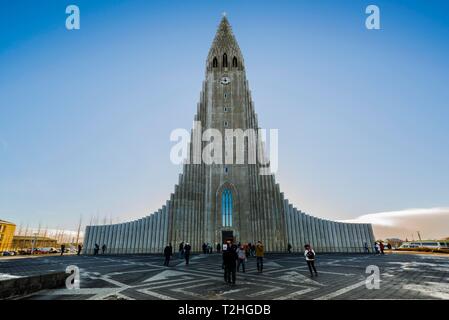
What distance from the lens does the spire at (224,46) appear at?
141 ft

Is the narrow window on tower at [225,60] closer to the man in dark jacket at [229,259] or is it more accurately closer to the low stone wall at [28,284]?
the man in dark jacket at [229,259]

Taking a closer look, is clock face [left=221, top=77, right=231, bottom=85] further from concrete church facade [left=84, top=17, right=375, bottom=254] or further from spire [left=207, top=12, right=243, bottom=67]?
concrete church facade [left=84, top=17, right=375, bottom=254]

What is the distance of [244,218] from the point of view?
3284 centimetres

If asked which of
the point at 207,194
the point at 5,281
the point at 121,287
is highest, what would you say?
the point at 207,194

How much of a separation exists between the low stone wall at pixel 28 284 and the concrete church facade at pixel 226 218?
24.5 m

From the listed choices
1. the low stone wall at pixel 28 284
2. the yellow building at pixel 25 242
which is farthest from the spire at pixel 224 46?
the yellow building at pixel 25 242

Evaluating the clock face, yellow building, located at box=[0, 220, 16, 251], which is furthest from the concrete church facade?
yellow building, located at box=[0, 220, 16, 251]
